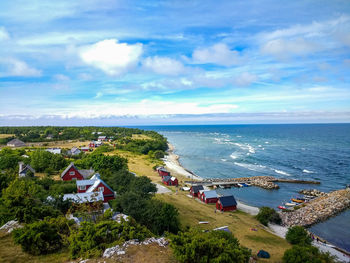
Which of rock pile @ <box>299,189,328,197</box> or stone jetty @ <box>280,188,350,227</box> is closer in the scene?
stone jetty @ <box>280,188,350,227</box>

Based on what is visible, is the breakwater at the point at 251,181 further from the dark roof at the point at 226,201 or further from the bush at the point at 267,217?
the bush at the point at 267,217

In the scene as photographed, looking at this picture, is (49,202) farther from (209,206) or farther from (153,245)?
(209,206)

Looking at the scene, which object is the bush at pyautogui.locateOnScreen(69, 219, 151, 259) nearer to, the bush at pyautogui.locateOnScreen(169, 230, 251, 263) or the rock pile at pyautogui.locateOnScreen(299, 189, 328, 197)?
the bush at pyautogui.locateOnScreen(169, 230, 251, 263)

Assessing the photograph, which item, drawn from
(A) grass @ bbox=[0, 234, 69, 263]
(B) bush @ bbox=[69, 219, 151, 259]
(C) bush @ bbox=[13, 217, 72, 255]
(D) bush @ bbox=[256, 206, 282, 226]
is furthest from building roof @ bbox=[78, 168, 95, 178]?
(D) bush @ bbox=[256, 206, 282, 226]

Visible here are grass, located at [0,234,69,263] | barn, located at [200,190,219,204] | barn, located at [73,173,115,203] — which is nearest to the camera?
grass, located at [0,234,69,263]

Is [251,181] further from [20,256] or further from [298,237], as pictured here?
[20,256]

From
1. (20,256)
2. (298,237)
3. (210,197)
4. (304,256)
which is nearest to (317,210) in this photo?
(298,237)

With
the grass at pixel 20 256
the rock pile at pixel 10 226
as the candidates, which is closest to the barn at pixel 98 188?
the rock pile at pixel 10 226

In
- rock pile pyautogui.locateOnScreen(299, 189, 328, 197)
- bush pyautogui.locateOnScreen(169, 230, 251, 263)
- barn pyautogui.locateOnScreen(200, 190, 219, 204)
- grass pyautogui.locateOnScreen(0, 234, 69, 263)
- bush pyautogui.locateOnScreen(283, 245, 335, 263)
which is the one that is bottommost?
rock pile pyautogui.locateOnScreen(299, 189, 328, 197)
